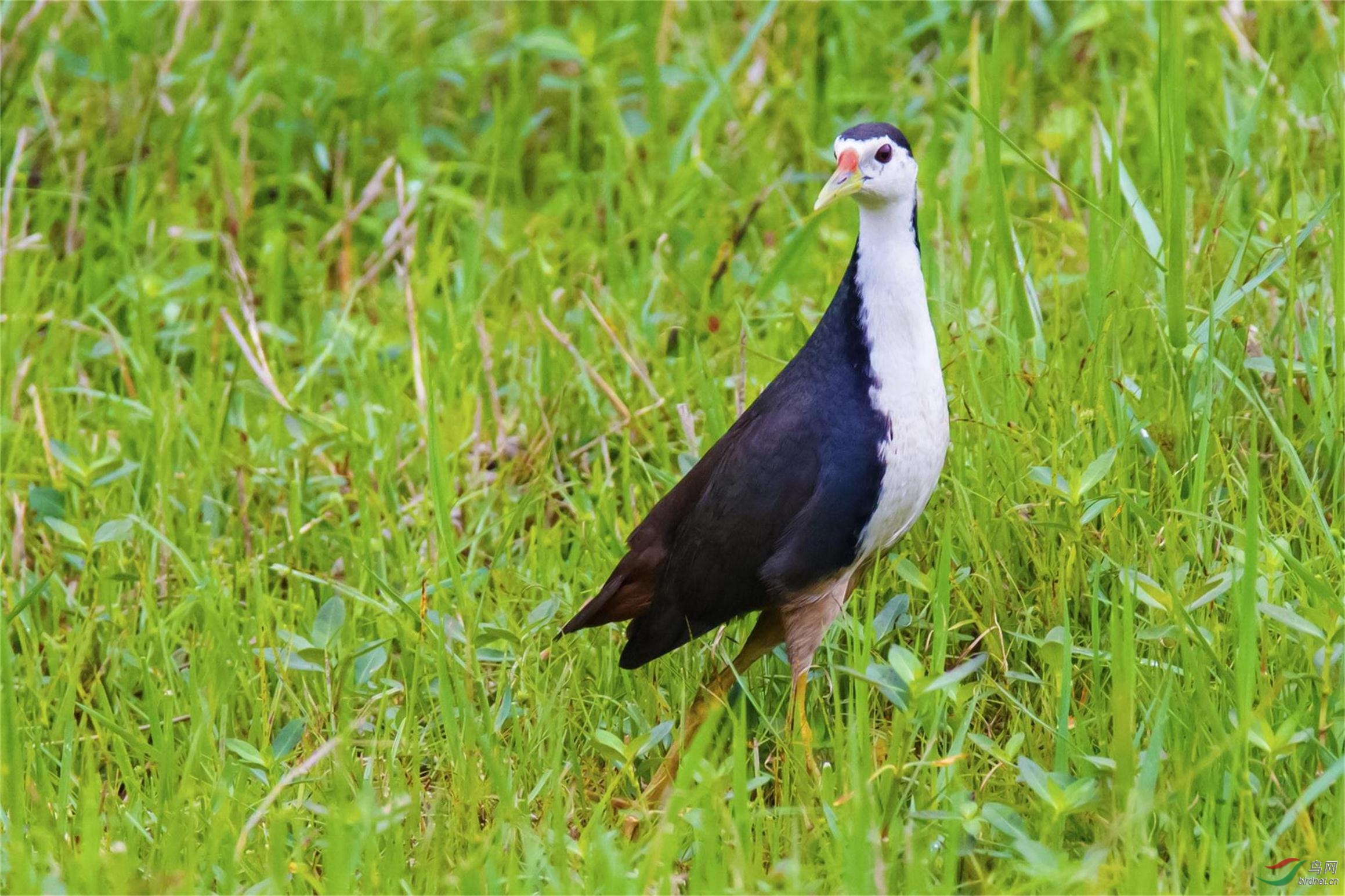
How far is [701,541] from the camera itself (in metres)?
2.89

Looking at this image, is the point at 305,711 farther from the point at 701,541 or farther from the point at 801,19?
the point at 801,19

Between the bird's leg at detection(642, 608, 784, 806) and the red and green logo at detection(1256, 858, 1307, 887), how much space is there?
954mm

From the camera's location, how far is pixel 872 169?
2816 mm

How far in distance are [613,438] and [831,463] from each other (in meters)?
1.27

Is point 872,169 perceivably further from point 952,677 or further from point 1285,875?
point 1285,875

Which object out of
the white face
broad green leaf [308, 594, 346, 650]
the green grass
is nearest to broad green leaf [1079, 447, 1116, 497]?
the green grass

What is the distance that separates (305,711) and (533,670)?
0.47m

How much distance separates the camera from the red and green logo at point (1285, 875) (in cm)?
243

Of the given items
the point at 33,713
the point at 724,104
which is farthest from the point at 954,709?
the point at 724,104

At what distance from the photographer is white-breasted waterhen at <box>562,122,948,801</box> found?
9.10 ft

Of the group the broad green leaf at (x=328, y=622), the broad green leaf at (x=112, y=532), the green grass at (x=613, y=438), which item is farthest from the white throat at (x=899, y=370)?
the broad green leaf at (x=112, y=532)

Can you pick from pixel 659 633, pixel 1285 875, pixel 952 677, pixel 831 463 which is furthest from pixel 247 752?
pixel 1285 875

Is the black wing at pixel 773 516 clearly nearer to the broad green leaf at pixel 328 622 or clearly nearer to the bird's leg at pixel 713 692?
the bird's leg at pixel 713 692

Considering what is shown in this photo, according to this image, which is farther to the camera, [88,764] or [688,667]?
[688,667]
